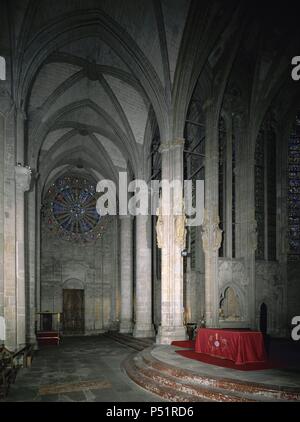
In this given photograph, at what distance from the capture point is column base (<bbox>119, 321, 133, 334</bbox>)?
25.2m

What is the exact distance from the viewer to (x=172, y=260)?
50.6 ft

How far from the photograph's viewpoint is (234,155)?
19094 millimetres

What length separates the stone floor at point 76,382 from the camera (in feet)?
29.4

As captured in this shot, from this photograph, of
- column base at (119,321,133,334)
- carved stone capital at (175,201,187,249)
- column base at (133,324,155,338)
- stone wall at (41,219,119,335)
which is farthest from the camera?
stone wall at (41,219,119,335)

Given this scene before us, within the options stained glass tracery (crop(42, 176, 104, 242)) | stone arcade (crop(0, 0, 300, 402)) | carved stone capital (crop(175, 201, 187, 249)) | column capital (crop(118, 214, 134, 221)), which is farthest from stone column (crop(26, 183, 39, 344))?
stained glass tracery (crop(42, 176, 104, 242))

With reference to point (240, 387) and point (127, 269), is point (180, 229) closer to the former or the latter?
point (240, 387)

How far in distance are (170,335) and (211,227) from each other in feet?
15.1

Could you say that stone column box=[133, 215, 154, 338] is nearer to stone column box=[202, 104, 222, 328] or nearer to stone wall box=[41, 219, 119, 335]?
stone column box=[202, 104, 222, 328]

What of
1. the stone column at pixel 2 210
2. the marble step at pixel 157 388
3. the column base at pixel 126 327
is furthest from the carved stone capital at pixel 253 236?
the column base at pixel 126 327

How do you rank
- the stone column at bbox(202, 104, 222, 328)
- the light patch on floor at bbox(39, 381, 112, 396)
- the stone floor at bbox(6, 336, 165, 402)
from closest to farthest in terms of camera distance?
the stone floor at bbox(6, 336, 165, 402) < the light patch on floor at bbox(39, 381, 112, 396) < the stone column at bbox(202, 104, 222, 328)

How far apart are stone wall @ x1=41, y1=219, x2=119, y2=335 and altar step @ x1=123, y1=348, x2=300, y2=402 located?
63.8 ft

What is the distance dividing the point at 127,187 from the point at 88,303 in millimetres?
9785

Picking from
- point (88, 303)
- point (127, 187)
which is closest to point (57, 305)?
point (88, 303)

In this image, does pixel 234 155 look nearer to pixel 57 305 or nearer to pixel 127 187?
pixel 127 187
